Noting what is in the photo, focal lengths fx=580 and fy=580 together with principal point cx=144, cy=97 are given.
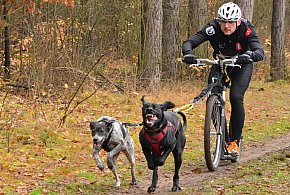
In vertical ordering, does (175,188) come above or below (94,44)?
below

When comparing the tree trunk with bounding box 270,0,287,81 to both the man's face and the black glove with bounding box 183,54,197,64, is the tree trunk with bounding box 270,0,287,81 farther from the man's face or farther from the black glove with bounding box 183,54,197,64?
the black glove with bounding box 183,54,197,64

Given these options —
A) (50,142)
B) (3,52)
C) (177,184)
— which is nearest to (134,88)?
(3,52)

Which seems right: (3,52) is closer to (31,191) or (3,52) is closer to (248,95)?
(248,95)

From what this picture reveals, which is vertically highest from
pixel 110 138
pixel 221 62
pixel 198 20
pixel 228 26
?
pixel 198 20

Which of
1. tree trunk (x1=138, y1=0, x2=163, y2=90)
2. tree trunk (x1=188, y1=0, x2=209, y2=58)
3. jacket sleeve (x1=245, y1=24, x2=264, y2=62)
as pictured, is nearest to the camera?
jacket sleeve (x1=245, y1=24, x2=264, y2=62)

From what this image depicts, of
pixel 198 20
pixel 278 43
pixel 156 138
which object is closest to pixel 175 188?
pixel 156 138

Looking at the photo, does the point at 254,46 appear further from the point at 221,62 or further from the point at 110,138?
the point at 110,138

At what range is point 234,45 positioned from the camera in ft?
25.9

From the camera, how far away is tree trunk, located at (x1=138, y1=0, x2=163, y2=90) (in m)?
15.1

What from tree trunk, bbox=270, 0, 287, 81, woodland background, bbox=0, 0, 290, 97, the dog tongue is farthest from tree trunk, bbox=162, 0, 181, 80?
the dog tongue

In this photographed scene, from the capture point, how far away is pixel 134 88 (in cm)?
1430

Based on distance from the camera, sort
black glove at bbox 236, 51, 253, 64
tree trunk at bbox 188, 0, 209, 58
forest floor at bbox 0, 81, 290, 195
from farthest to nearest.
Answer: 1. tree trunk at bbox 188, 0, 209, 58
2. black glove at bbox 236, 51, 253, 64
3. forest floor at bbox 0, 81, 290, 195

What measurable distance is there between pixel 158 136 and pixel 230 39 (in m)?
2.23

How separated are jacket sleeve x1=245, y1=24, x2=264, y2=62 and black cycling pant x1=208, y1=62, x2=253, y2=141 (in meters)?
0.30
